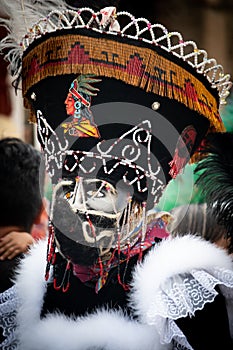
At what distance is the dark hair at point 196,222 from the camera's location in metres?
1.87

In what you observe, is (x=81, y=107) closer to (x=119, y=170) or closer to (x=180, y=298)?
(x=119, y=170)

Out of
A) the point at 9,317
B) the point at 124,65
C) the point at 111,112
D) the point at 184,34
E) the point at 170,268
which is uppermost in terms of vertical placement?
the point at 184,34

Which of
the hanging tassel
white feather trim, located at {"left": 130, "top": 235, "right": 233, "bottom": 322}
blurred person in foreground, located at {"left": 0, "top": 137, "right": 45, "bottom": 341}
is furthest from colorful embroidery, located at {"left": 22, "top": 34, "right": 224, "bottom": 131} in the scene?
blurred person in foreground, located at {"left": 0, "top": 137, "right": 45, "bottom": 341}

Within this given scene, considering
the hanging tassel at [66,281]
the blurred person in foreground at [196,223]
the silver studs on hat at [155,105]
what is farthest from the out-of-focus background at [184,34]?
the hanging tassel at [66,281]

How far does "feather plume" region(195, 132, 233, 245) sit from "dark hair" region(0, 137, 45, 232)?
78 centimetres

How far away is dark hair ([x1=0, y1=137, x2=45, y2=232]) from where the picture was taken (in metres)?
2.10

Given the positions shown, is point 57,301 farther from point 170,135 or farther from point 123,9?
point 123,9

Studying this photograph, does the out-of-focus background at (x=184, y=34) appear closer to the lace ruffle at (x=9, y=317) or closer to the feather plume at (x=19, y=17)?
the feather plume at (x=19, y=17)

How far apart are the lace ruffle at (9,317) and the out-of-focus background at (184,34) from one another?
540mm

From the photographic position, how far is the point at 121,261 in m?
1.34

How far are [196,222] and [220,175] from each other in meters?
0.52

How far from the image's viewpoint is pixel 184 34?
2.01 m

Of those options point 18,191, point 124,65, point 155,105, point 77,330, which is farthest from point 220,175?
point 18,191

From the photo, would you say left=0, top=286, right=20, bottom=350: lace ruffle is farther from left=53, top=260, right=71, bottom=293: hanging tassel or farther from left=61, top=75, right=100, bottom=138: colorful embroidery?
left=61, top=75, right=100, bottom=138: colorful embroidery
